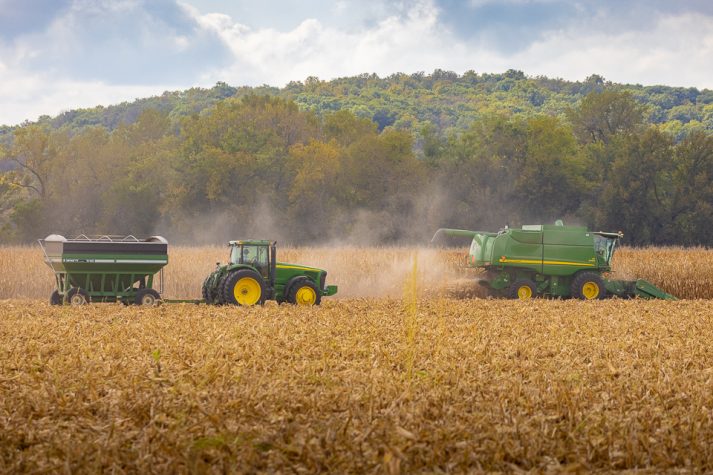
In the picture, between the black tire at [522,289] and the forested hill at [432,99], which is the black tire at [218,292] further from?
the forested hill at [432,99]

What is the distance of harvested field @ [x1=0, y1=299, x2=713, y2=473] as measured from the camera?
725cm

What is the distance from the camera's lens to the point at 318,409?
8789mm

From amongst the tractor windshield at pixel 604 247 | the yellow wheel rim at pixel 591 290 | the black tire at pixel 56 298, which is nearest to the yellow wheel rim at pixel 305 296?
the black tire at pixel 56 298

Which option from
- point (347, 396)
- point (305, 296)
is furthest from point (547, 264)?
point (347, 396)

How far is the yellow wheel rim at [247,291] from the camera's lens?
744 inches

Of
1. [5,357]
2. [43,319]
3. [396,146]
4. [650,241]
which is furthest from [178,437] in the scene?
[396,146]

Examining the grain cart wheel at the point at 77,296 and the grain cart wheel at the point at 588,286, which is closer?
the grain cart wheel at the point at 77,296

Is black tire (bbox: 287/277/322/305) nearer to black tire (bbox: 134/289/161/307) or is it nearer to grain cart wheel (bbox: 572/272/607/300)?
black tire (bbox: 134/289/161/307)

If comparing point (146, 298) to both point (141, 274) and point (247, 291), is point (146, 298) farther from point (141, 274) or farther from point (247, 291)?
point (247, 291)

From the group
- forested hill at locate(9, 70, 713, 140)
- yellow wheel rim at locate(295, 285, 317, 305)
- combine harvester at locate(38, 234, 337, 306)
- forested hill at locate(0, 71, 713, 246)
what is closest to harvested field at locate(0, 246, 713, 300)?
combine harvester at locate(38, 234, 337, 306)

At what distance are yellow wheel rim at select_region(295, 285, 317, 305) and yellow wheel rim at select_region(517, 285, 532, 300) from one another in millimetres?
6357

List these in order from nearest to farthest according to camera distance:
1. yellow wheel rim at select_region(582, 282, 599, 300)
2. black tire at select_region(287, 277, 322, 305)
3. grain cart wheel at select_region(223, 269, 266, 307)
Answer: grain cart wheel at select_region(223, 269, 266, 307) < black tire at select_region(287, 277, 322, 305) < yellow wheel rim at select_region(582, 282, 599, 300)

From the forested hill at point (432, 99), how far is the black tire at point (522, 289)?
76428 millimetres

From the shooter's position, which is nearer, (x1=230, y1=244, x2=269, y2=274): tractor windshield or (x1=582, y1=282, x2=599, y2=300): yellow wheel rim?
(x1=230, y1=244, x2=269, y2=274): tractor windshield
